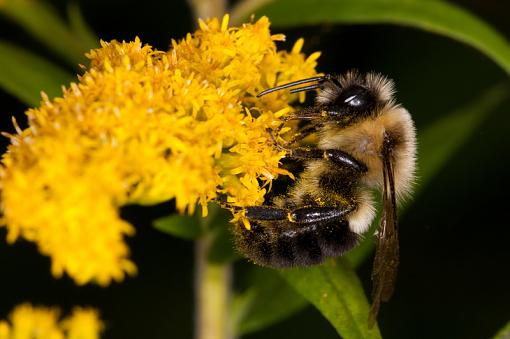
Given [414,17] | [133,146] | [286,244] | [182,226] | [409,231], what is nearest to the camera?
[133,146]

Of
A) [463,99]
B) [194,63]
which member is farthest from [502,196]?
[194,63]

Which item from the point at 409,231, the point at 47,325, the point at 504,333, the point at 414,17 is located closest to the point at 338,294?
the point at 504,333

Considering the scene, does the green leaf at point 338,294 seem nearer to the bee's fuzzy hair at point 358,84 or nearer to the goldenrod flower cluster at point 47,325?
the bee's fuzzy hair at point 358,84

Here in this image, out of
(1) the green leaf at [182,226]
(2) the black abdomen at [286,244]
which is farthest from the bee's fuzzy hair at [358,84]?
(1) the green leaf at [182,226]

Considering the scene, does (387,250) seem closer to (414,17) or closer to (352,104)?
(352,104)

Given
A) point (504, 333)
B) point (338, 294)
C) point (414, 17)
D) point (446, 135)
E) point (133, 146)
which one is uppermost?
point (414, 17)
